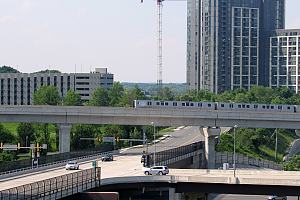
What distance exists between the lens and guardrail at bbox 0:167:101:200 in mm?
52659

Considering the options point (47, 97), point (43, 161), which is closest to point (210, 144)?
point (43, 161)

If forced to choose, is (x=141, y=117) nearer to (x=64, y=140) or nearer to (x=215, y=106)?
(x=64, y=140)

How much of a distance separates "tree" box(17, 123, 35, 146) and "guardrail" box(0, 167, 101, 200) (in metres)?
70.5

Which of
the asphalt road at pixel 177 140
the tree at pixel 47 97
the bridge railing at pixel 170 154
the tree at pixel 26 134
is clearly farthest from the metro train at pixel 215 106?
the tree at pixel 47 97

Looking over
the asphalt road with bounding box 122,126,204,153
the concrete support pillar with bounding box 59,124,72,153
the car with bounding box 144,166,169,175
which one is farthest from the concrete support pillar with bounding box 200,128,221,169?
the car with bounding box 144,166,169,175

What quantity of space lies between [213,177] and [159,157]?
2276 cm

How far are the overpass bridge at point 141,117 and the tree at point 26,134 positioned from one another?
19.9 meters

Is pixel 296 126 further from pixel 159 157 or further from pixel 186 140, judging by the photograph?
pixel 186 140

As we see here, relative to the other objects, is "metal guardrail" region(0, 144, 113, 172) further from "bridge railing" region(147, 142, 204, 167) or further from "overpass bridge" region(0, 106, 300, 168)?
"bridge railing" region(147, 142, 204, 167)

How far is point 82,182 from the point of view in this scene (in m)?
63.7

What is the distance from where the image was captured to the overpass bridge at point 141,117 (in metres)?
118

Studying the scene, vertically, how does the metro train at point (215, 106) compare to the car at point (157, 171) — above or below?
above

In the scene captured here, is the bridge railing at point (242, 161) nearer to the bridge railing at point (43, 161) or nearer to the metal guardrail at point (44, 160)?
the metal guardrail at point (44, 160)

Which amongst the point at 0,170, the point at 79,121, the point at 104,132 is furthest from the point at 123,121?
the point at 0,170
